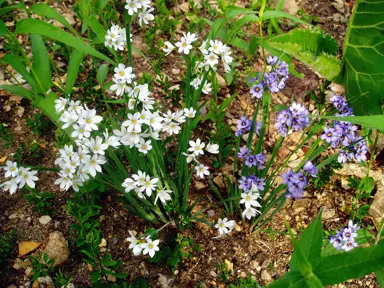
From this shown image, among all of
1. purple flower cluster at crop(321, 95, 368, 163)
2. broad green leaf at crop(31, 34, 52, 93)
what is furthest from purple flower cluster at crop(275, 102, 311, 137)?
broad green leaf at crop(31, 34, 52, 93)

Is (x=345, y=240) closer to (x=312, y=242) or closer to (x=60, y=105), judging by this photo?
(x=312, y=242)

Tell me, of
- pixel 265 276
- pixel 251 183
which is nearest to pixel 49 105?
pixel 251 183

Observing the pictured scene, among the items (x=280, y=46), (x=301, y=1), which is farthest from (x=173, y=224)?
(x=301, y=1)

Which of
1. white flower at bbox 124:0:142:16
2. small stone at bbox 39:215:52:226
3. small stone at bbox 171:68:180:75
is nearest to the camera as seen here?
white flower at bbox 124:0:142:16

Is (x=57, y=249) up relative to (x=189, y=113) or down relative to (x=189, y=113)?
down

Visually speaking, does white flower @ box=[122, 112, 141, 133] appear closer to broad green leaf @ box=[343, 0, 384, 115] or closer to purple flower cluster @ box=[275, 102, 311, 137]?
purple flower cluster @ box=[275, 102, 311, 137]
